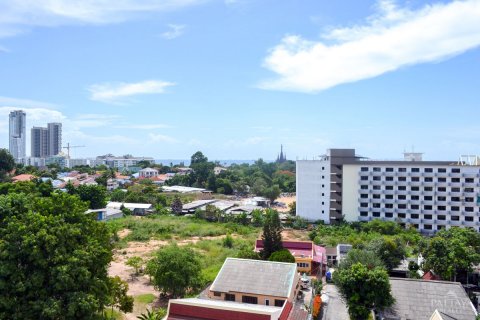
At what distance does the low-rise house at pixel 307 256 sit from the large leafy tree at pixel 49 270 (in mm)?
16189

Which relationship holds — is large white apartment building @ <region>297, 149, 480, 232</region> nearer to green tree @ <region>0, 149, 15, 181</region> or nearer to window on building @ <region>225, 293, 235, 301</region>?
window on building @ <region>225, 293, 235, 301</region>

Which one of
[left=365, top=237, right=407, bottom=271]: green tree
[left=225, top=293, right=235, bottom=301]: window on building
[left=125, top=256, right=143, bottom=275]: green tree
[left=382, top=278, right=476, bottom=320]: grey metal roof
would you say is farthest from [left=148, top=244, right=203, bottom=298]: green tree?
[left=365, top=237, right=407, bottom=271]: green tree

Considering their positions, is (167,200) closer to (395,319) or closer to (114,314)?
(114,314)

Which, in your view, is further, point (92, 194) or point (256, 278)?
point (92, 194)

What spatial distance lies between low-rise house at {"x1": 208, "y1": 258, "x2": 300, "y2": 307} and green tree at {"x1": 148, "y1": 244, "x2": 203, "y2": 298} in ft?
8.33

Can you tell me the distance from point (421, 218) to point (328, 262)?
19.7 m

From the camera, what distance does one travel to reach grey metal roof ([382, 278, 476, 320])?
60.1 feet

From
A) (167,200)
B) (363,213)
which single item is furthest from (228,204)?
(363,213)

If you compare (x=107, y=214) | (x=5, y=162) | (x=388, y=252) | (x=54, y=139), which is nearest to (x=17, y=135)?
(x=54, y=139)

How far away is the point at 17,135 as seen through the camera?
151375 mm

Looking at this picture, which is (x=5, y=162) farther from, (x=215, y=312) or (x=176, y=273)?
(x=215, y=312)

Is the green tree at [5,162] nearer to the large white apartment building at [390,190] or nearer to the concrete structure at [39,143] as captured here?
the large white apartment building at [390,190]

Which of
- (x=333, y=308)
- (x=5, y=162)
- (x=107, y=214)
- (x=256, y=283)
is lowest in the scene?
(x=333, y=308)

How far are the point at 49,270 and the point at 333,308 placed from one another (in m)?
14.8
